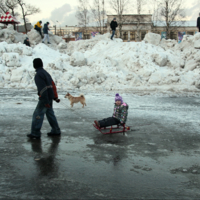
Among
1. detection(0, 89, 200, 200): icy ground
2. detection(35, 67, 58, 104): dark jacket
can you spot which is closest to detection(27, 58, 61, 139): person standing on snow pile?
detection(35, 67, 58, 104): dark jacket

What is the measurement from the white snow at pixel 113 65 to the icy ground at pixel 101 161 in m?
6.95

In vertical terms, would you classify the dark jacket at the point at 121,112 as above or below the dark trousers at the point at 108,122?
above

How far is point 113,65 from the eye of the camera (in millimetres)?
15836

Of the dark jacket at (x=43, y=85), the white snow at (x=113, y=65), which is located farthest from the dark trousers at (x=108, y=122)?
the white snow at (x=113, y=65)

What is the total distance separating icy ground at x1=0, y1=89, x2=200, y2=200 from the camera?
2855mm

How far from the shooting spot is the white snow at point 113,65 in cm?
1350

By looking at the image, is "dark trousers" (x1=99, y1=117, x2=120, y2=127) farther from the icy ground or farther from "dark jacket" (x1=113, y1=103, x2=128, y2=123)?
the icy ground

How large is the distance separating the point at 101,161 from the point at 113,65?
1265cm

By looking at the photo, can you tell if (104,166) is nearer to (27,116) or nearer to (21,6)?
(27,116)

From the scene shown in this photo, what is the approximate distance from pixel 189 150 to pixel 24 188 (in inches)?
123

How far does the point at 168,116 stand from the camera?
23.1 feet

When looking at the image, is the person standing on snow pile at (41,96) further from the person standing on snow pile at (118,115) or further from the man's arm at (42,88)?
the person standing on snow pile at (118,115)

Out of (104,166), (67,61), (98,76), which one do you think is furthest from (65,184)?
(67,61)

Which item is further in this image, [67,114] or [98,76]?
[98,76]
